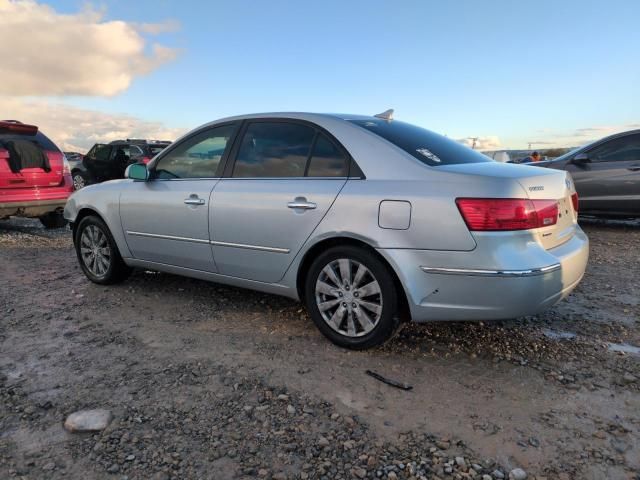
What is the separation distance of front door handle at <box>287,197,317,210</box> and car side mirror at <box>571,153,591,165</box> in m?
6.59

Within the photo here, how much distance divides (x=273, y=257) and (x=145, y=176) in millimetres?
1603

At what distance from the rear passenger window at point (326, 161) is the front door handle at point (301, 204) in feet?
0.65

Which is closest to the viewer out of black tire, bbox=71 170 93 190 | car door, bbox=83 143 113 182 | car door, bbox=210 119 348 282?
car door, bbox=210 119 348 282

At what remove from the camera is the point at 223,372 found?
9.73 ft

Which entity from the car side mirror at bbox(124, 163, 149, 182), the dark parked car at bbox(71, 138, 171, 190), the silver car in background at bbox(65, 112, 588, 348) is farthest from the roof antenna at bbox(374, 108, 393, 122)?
the dark parked car at bbox(71, 138, 171, 190)

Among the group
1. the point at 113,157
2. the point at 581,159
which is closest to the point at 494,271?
the point at 581,159

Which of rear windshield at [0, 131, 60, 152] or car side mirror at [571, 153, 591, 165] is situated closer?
rear windshield at [0, 131, 60, 152]

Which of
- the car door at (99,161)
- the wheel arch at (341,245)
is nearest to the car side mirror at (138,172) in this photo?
the wheel arch at (341,245)

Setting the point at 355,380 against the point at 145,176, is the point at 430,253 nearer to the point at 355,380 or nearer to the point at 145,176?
the point at 355,380

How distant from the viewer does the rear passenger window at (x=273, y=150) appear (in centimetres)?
350

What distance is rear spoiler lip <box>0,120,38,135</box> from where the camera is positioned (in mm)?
7190

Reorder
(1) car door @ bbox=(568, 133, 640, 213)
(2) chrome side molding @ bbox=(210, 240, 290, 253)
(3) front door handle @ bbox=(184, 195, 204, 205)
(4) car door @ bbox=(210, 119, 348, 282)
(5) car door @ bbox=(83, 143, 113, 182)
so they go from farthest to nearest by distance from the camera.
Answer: (5) car door @ bbox=(83, 143, 113, 182) → (1) car door @ bbox=(568, 133, 640, 213) → (3) front door handle @ bbox=(184, 195, 204, 205) → (2) chrome side molding @ bbox=(210, 240, 290, 253) → (4) car door @ bbox=(210, 119, 348, 282)

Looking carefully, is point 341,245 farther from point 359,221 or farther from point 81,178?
point 81,178

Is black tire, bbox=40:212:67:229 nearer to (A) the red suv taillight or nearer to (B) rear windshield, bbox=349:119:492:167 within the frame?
(B) rear windshield, bbox=349:119:492:167
